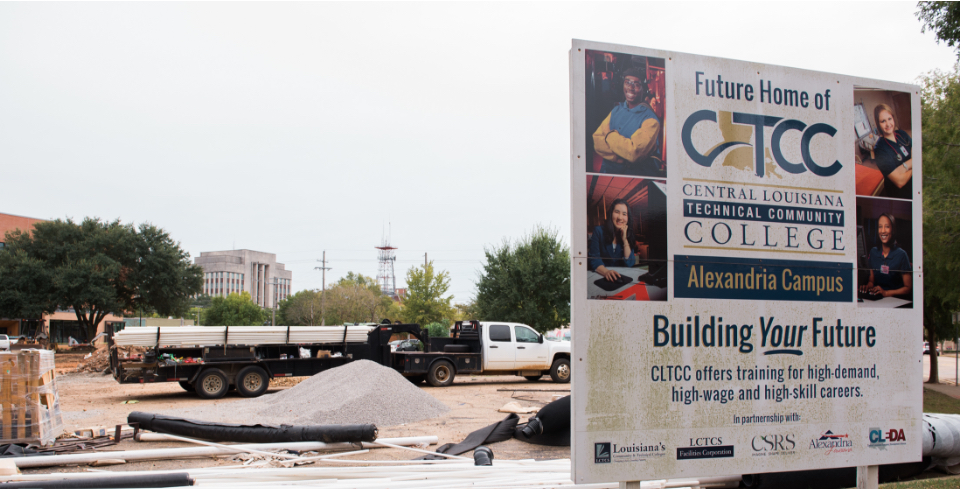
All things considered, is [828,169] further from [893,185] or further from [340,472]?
[340,472]

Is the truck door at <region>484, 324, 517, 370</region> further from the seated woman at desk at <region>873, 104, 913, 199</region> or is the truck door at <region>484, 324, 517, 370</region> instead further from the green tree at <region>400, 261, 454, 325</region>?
the green tree at <region>400, 261, 454, 325</region>

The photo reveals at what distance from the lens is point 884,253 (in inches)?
140

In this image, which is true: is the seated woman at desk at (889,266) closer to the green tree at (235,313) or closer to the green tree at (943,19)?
the green tree at (943,19)

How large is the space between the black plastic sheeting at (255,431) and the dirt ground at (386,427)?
26 centimetres

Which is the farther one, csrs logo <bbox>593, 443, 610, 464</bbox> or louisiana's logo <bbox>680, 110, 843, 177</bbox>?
louisiana's logo <bbox>680, 110, 843, 177</bbox>

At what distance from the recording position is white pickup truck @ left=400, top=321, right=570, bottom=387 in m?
18.1

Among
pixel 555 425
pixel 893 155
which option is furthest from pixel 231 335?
pixel 893 155

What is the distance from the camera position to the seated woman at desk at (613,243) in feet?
9.81

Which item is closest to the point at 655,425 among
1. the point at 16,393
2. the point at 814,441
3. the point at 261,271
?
the point at 814,441

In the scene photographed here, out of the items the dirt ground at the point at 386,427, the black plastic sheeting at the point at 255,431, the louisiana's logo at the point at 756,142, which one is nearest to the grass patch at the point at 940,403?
the dirt ground at the point at 386,427

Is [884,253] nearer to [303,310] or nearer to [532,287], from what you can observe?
[532,287]

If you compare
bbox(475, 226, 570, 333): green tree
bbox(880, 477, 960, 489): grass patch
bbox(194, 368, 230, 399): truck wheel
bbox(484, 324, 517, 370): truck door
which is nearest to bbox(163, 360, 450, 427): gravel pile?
A: bbox(194, 368, 230, 399): truck wheel

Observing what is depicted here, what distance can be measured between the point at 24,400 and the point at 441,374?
35.9 ft

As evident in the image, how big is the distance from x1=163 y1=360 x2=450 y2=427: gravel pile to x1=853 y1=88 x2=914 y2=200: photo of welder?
897 cm
